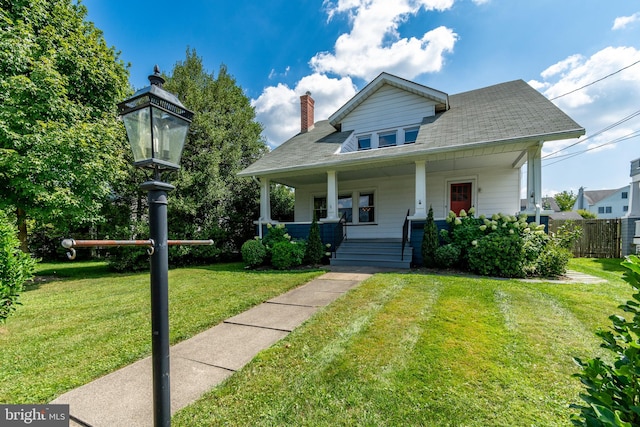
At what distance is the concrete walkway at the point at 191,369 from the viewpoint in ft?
7.25

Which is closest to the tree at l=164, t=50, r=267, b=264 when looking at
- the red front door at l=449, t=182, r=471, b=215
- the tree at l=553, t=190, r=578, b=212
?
the red front door at l=449, t=182, r=471, b=215

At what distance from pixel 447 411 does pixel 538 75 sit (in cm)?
1364

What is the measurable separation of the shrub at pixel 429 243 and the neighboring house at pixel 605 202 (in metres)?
49.0

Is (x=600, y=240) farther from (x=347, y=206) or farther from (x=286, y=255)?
(x=286, y=255)

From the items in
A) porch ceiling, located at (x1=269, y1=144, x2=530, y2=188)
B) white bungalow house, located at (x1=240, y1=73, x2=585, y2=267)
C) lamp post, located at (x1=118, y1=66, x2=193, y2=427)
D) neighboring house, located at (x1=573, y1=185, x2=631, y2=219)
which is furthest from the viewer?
neighboring house, located at (x1=573, y1=185, x2=631, y2=219)

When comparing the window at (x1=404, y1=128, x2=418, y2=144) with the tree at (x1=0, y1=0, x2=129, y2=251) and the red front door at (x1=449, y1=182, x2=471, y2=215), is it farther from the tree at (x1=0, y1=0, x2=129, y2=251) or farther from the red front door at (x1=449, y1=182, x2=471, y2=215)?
the tree at (x1=0, y1=0, x2=129, y2=251)

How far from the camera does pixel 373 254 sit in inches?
348

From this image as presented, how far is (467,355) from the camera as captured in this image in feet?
9.36

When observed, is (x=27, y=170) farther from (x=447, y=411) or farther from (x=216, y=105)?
(x=447, y=411)

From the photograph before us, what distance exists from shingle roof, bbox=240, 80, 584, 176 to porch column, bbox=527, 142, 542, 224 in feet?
2.16

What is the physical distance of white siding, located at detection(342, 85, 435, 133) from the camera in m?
10.5

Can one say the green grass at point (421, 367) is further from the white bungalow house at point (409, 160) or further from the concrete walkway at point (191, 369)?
the white bungalow house at point (409, 160)

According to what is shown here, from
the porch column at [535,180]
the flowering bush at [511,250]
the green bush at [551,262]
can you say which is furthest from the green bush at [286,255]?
the porch column at [535,180]

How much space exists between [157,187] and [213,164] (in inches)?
436
